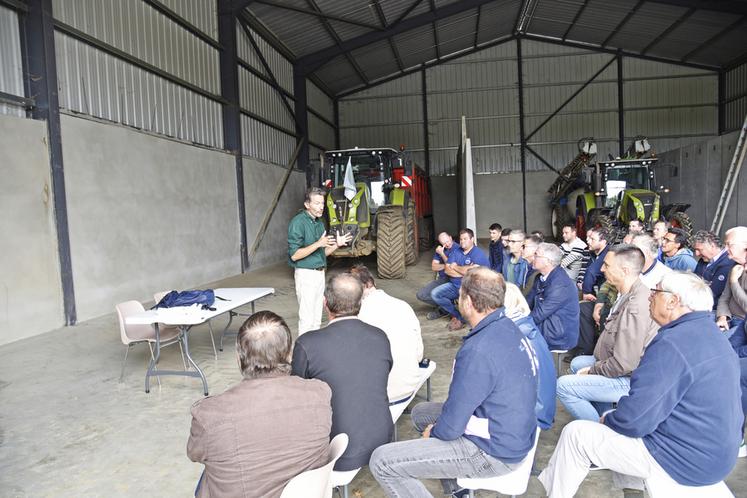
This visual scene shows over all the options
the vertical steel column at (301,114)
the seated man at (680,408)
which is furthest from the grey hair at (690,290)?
the vertical steel column at (301,114)

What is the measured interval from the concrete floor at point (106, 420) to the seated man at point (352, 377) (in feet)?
2.10

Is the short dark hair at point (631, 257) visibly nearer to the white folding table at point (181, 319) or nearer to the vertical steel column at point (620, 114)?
the white folding table at point (181, 319)

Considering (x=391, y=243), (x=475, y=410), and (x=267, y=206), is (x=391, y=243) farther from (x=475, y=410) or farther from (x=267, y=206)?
(x=475, y=410)

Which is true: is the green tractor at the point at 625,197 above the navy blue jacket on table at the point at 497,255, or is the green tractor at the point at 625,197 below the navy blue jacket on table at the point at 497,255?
above

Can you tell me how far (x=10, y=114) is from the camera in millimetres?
5582

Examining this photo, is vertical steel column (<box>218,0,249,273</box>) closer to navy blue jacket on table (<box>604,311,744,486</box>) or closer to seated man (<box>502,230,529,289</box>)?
seated man (<box>502,230,529,289</box>)

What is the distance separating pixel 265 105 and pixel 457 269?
27.7 ft

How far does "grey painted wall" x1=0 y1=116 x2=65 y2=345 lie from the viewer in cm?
529

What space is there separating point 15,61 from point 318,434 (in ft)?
20.1

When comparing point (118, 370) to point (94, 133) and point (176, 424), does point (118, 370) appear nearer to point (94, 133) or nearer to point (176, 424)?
point (176, 424)

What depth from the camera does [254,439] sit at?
1.61 m

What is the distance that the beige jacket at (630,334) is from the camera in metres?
2.65

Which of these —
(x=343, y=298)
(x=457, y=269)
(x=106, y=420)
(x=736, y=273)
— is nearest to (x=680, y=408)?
(x=343, y=298)

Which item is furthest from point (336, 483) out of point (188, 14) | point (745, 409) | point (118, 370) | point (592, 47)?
point (592, 47)
